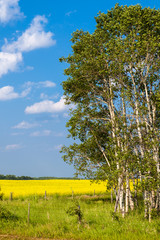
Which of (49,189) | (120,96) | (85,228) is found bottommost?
(49,189)

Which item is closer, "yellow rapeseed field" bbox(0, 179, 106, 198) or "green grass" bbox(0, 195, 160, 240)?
"green grass" bbox(0, 195, 160, 240)

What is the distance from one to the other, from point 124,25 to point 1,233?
18.4 metres

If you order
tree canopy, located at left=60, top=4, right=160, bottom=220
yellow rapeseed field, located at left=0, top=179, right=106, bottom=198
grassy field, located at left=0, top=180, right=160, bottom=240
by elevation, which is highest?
tree canopy, located at left=60, top=4, right=160, bottom=220

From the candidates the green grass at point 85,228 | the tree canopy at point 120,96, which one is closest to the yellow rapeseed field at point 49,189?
the tree canopy at point 120,96

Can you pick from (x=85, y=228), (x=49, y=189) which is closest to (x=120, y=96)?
(x=85, y=228)

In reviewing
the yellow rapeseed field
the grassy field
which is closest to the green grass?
the grassy field

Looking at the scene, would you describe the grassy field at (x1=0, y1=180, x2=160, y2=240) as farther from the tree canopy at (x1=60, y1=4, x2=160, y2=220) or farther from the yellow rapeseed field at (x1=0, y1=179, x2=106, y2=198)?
the yellow rapeseed field at (x1=0, y1=179, x2=106, y2=198)

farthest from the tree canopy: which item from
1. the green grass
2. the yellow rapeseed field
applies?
the yellow rapeseed field

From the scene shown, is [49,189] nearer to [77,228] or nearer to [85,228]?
[77,228]

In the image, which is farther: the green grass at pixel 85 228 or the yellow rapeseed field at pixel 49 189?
the yellow rapeseed field at pixel 49 189

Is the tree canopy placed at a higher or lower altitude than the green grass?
higher

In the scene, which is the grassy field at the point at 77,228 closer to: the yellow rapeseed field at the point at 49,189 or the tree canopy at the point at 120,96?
the tree canopy at the point at 120,96

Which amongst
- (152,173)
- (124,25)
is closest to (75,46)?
(124,25)

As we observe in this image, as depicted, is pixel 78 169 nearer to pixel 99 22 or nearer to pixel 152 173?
pixel 152 173
